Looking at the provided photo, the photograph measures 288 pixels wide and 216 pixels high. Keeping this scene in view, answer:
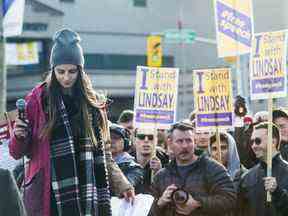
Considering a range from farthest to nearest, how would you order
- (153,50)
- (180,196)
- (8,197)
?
(153,50) → (180,196) → (8,197)

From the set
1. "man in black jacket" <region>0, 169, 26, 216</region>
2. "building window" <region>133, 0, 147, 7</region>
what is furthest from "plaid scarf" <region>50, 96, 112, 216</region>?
"building window" <region>133, 0, 147, 7</region>

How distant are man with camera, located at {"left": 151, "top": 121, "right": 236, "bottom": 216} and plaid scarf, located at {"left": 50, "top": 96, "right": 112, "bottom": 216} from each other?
36.0 inches

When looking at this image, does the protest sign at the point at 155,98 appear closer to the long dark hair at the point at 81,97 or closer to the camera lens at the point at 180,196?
the camera lens at the point at 180,196

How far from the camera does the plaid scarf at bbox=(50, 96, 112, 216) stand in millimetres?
Result: 5578

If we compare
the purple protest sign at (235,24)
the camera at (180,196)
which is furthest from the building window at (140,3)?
the camera at (180,196)

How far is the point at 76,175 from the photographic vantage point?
563cm

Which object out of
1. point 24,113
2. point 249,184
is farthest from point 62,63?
point 249,184

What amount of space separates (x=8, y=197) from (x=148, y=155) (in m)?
4.73

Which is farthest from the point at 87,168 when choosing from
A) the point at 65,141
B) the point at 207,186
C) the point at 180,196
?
the point at 207,186

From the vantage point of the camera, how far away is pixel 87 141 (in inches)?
225

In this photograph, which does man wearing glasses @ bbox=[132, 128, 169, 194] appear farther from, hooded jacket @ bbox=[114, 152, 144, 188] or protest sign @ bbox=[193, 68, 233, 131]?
protest sign @ bbox=[193, 68, 233, 131]

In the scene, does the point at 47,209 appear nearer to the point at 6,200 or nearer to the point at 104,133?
the point at 104,133

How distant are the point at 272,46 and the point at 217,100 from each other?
5.14ft

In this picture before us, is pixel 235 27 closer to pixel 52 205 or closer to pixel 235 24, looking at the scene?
pixel 235 24
